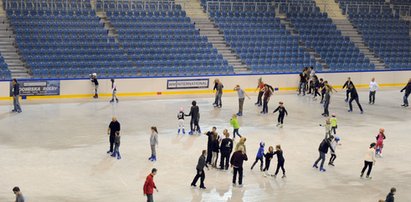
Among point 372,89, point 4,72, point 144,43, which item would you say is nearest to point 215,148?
point 4,72

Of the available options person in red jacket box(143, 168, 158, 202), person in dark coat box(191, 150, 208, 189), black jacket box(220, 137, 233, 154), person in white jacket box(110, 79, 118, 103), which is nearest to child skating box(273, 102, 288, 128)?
black jacket box(220, 137, 233, 154)

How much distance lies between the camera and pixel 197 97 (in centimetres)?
4075

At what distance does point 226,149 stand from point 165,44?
2011 centimetres

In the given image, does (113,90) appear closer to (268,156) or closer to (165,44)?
(165,44)

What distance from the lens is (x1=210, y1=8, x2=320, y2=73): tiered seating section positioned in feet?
151

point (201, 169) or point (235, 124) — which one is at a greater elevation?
point (235, 124)

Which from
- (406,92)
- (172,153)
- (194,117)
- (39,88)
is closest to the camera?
(172,153)

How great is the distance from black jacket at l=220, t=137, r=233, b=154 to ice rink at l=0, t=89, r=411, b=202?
75cm

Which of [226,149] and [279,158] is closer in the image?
[279,158]

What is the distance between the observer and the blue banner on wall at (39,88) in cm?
3747

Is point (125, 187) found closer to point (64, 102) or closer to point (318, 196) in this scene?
point (318, 196)

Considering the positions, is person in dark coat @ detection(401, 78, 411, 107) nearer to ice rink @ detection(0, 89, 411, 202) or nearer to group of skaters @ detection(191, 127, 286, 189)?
ice rink @ detection(0, 89, 411, 202)

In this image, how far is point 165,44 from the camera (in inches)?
1745

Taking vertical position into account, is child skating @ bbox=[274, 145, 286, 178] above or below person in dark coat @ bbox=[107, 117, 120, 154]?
below
